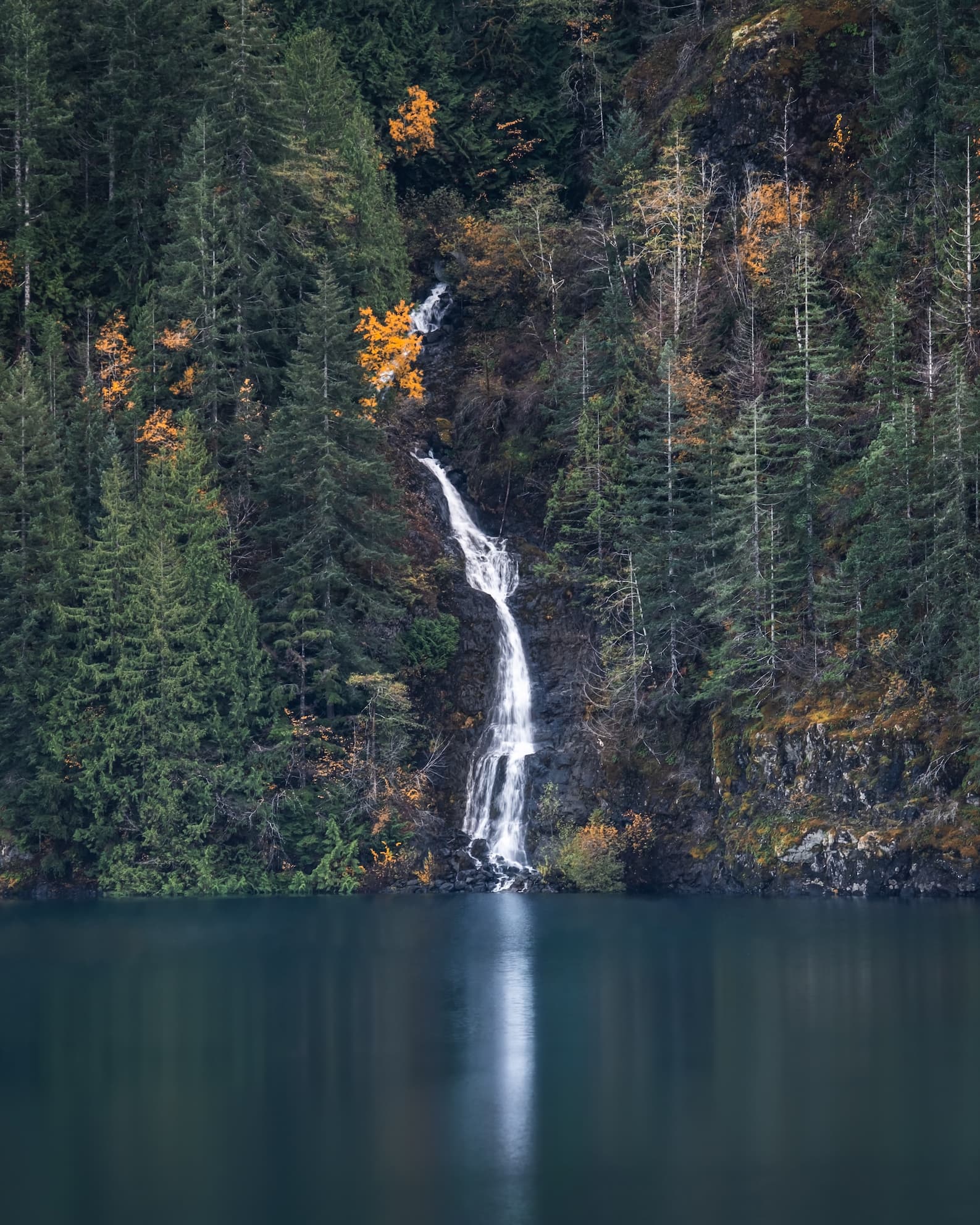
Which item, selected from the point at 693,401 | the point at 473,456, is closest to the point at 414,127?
the point at 473,456

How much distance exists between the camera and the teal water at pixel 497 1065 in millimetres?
23297

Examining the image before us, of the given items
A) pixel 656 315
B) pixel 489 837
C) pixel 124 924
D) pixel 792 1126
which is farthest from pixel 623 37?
pixel 792 1126

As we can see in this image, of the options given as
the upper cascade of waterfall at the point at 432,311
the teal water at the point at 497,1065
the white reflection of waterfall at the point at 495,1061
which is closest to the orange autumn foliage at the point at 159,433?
the upper cascade of waterfall at the point at 432,311

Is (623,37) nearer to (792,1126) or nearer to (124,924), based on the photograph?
(124,924)

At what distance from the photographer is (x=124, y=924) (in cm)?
4559

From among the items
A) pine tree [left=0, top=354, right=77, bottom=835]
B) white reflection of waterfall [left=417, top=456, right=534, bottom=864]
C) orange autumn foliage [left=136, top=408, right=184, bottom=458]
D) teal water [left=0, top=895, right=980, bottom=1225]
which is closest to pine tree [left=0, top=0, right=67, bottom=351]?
orange autumn foliage [left=136, top=408, right=184, bottom=458]

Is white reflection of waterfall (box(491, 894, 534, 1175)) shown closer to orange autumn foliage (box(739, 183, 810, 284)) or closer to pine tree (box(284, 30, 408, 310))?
orange autumn foliage (box(739, 183, 810, 284))

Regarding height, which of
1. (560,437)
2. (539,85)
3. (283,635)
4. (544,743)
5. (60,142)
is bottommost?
(544,743)

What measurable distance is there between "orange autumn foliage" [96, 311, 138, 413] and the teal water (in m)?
19.6

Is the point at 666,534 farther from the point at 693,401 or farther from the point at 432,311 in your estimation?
the point at 432,311

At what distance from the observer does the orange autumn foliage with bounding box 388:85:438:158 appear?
2712 inches

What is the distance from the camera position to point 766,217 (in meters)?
55.8

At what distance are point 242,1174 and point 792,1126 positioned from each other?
352 inches

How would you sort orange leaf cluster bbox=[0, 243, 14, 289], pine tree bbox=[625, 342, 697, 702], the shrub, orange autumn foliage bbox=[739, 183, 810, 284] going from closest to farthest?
the shrub
pine tree bbox=[625, 342, 697, 702]
orange autumn foliage bbox=[739, 183, 810, 284]
orange leaf cluster bbox=[0, 243, 14, 289]
